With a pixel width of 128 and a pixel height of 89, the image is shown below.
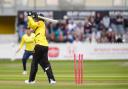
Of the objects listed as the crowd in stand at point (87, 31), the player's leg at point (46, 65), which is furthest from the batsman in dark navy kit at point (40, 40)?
the crowd in stand at point (87, 31)

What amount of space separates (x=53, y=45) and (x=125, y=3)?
9694 mm

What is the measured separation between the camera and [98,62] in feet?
123

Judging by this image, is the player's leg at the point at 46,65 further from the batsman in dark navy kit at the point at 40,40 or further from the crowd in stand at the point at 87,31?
the crowd in stand at the point at 87,31

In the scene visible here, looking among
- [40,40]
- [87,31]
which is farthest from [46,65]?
[87,31]

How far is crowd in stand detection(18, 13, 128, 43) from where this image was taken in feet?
140

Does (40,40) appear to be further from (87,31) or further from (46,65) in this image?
(87,31)

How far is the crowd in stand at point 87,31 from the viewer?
42.7 meters

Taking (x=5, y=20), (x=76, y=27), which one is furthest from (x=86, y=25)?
(x=5, y=20)

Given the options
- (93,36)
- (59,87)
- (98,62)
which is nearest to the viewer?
(59,87)

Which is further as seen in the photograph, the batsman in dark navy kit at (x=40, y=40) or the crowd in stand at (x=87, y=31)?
the crowd in stand at (x=87, y=31)

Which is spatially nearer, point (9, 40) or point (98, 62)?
point (98, 62)

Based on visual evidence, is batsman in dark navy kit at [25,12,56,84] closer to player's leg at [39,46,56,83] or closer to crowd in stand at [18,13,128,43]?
player's leg at [39,46,56,83]

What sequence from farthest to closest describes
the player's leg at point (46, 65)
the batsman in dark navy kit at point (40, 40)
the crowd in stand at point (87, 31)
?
the crowd in stand at point (87, 31) → the player's leg at point (46, 65) → the batsman in dark navy kit at point (40, 40)

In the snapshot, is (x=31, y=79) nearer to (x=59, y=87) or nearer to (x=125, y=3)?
(x=59, y=87)
